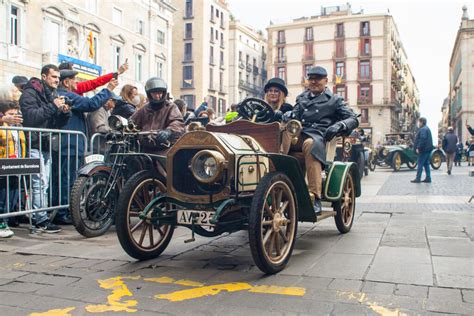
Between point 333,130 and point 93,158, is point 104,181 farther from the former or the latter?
point 333,130

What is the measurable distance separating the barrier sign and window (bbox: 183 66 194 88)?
57.7 m

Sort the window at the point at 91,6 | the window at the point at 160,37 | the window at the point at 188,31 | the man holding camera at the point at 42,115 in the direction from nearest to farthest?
the man holding camera at the point at 42,115, the window at the point at 91,6, the window at the point at 160,37, the window at the point at 188,31

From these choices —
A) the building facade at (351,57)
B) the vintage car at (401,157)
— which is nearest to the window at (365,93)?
the building facade at (351,57)

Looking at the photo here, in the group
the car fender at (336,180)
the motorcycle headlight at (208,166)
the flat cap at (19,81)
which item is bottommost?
the car fender at (336,180)

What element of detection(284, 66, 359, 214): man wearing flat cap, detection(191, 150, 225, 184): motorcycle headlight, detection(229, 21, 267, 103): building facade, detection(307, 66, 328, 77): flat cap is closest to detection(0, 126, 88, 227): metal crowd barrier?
detection(191, 150, 225, 184): motorcycle headlight

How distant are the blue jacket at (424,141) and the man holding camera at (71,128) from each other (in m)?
10.2

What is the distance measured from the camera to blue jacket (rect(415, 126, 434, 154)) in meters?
13.7

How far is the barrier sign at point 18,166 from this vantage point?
536 cm

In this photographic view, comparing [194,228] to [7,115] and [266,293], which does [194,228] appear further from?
[7,115]

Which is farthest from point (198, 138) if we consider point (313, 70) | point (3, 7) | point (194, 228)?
point (3, 7)

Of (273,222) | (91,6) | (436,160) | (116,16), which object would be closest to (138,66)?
(116,16)

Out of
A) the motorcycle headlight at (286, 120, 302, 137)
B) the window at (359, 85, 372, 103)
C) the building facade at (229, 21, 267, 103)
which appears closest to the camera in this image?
the motorcycle headlight at (286, 120, 302, 137)

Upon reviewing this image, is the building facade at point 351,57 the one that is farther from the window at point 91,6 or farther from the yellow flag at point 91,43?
the yellow flag at point 91,43

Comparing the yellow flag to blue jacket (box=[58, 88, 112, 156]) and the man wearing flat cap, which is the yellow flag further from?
the man wearing flat cap
